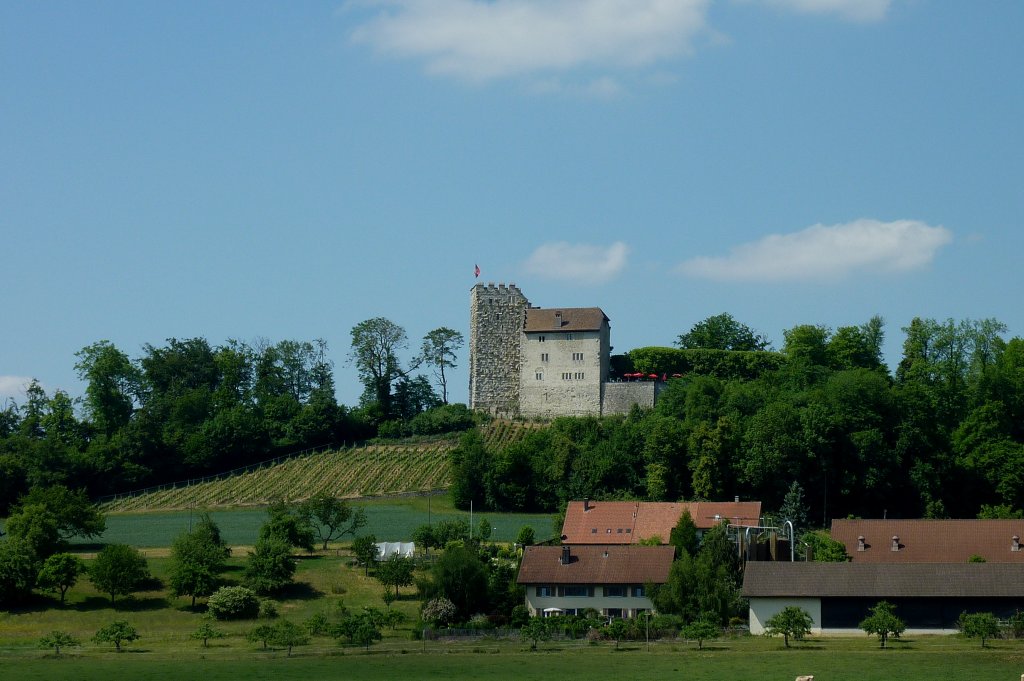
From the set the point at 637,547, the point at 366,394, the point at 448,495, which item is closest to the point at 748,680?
the point at 637,547

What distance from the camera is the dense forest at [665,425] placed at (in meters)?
81.4

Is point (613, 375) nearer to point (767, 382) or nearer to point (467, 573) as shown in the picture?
point (767, 382)

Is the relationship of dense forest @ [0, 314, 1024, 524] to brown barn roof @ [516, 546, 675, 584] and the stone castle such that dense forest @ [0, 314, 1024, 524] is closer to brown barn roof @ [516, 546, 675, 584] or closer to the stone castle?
the stone castle

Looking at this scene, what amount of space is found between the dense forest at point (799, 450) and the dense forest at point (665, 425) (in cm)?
11

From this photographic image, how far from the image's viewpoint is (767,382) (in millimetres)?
98500

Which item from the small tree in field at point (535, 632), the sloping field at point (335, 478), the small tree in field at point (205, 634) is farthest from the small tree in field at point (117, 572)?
the sloping field at point (335, 478)

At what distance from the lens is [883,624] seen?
53594 millimetres

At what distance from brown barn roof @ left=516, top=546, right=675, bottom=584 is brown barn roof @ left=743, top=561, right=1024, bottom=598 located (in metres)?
4.49

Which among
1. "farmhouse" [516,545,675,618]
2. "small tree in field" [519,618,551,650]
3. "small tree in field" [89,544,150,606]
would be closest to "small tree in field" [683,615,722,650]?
"small tree in field" [519,618,551,650]

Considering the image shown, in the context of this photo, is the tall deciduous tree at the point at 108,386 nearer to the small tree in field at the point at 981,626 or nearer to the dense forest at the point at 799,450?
the dense forest at the point at 799,450

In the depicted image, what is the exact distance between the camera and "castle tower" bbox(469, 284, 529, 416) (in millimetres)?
109812

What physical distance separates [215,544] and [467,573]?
45.8 ft

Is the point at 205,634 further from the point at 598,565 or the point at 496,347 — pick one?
the point at 496,347

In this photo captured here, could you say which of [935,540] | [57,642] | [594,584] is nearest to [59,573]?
[57,642]
